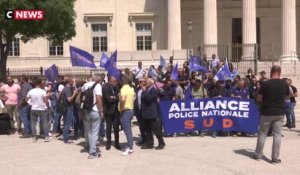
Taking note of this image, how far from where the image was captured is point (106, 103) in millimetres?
11789

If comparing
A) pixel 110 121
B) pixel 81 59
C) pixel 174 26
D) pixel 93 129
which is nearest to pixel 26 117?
pixel 81 59

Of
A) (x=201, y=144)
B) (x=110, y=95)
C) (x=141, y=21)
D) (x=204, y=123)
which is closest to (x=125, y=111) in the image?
(x=110, y=95)

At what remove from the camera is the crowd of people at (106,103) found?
1148 cm

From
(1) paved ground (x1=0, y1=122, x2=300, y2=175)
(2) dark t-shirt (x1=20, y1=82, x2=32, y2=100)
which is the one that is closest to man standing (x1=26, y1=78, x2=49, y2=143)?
(1) paved ground (x1=0, y1=122, x2=300, y2=175)

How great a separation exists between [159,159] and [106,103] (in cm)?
212

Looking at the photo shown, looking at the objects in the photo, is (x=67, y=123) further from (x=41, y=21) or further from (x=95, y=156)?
(x=41, y=21)

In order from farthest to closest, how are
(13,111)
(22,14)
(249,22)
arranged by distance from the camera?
1. (249,22)
2. (22,14)
3. (13,111)

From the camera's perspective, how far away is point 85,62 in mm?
13406

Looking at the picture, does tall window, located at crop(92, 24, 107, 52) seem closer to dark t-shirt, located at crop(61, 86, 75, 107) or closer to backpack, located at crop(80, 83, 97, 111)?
dark t-shirt, located at crop(61, 86, 75, 107)

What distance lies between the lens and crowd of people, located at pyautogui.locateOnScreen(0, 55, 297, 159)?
37.7 feet

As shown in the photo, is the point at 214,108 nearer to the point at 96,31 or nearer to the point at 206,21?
the point at 206,21

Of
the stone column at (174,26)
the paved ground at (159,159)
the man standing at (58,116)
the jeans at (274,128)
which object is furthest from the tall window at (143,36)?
the jeans at (274,128)

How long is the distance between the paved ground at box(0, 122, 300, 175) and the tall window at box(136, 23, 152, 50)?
91.5ft

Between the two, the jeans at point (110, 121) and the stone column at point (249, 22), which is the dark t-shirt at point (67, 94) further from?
the stone column at point (249, 22)
